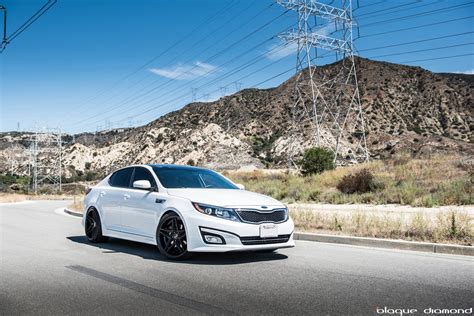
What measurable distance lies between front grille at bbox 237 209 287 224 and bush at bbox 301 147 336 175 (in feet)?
93.0

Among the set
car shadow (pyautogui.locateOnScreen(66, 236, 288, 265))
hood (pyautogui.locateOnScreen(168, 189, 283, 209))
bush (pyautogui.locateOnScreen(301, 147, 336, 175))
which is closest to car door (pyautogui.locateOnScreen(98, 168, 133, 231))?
car shadow (pyautogui.locateOnScreen(66, 236, 288, 265))

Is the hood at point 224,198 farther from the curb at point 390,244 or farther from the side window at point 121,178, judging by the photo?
the curb at point 390,244

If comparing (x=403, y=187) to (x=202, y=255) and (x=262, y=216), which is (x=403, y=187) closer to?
(x=202, y=255)

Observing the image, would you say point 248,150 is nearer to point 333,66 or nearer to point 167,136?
point 167,136

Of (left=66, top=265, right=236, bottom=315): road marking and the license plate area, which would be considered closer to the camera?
(left=66, top=265, right=236, bottom=315): road marking

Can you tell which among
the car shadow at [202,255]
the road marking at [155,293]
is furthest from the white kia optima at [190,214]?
the road marking at [155,293]

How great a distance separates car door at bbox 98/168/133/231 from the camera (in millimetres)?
10781

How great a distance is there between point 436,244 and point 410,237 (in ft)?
3.69

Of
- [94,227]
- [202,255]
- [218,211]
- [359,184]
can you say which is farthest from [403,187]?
[218,211]

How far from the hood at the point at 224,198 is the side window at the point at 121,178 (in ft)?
6.40

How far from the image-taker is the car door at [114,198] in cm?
1078

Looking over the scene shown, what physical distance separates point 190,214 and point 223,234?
2.23 ft

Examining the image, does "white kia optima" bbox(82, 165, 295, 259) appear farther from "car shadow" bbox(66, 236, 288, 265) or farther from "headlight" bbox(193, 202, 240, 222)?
"car shadow" bbox(66, 236, 288, 265)

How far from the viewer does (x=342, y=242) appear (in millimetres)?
11680
